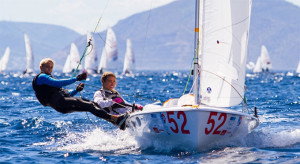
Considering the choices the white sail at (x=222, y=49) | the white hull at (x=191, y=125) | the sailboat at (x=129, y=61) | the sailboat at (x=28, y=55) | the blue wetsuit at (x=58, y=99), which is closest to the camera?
the white hull at (x=191, y=125)

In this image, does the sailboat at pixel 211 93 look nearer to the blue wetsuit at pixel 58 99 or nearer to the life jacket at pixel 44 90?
the blue wetsuit at pixel 58 99

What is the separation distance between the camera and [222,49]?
28.9 ft

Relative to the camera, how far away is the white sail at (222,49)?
868cm

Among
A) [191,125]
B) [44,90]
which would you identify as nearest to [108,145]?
[44,90]

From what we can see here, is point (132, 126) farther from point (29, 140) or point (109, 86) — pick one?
point (29, 140)

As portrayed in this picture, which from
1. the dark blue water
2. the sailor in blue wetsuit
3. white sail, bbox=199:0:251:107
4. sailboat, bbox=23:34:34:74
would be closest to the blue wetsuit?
the sailor in blue wetsuit

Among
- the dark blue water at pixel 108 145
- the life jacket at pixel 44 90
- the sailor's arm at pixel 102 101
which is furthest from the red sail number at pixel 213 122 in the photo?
the life jacket at pixel 44 90

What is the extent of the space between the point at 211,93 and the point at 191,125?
1.14 m

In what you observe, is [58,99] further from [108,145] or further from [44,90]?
[108,145]

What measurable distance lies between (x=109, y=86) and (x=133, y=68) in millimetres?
72608

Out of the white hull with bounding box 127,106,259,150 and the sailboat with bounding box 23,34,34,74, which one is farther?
the sailboat with bounding box 23,34,34,74

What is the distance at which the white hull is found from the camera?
25.8 feet

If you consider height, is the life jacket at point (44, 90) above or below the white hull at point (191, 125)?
above

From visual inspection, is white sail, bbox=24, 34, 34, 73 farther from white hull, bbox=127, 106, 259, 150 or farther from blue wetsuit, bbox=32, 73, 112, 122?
white hull, bbox=127, 106, 259, 150
